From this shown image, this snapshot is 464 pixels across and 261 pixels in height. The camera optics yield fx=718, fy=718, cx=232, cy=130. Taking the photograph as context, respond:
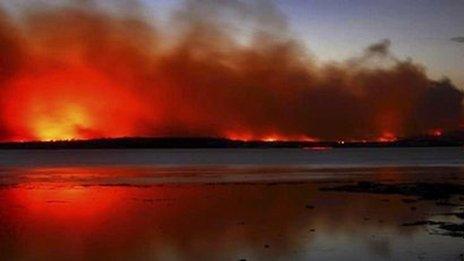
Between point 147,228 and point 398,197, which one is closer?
point 147,228

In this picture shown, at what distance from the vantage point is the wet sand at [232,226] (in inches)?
899

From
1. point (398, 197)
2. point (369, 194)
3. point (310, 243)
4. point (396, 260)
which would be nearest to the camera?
point (396, 260)

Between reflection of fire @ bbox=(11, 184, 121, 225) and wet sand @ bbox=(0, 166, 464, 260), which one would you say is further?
reflection of fire @ bbox=(11, 184, 121, 225)

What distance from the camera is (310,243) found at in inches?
973

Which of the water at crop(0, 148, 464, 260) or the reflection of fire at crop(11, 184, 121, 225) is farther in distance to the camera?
the reflection of fire at crop(11, 184, 121, 225)

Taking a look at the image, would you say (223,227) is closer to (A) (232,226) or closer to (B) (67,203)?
(A) (232,226)

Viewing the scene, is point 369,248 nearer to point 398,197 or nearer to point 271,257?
point 271,257

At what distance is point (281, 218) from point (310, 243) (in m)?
8.15

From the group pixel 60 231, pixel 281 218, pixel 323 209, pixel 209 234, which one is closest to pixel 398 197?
pixel 323 209

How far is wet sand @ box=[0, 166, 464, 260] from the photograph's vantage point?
22844 millimetres

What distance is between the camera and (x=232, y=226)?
30.0 meters

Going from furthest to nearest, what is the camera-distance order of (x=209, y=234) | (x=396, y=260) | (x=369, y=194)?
(x=369, y=194) < (x=209, y=234) < (x=396, y=260)

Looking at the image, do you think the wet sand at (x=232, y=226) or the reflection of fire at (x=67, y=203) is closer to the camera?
the wet sand at (x=232, y=226)

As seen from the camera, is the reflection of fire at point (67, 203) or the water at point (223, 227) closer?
the water at point (223, 227)
